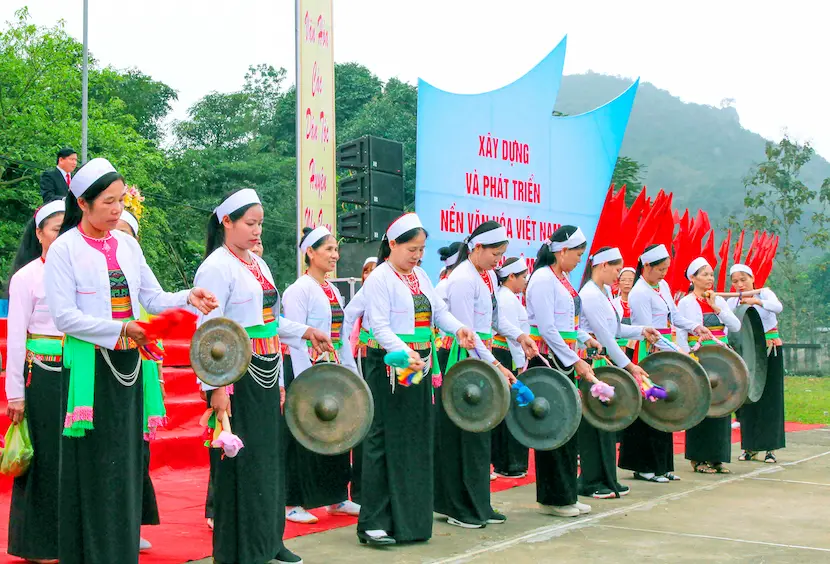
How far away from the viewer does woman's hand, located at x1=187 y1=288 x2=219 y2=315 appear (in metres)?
3.76

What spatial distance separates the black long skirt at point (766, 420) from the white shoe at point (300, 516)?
4573 mm

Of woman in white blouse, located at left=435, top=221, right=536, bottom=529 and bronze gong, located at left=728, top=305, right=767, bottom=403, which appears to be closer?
woman in white blouse, located at left=435, top=221, right=536, bottom=529

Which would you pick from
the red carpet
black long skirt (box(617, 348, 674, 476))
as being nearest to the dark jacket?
the red carpet

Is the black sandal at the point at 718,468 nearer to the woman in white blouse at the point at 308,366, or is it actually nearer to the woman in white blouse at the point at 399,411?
the woman in white blouse at the point at 308,366

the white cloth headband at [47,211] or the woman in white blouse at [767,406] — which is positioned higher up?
the white cloth headband at [47,211]

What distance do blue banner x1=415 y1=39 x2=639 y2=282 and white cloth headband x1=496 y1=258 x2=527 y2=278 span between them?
1350mm

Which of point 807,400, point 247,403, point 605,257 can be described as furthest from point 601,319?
point 807,400

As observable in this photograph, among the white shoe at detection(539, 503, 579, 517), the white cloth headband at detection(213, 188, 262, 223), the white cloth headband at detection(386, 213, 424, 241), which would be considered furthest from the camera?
the white shoe at detection(539, 503, 579, 517)

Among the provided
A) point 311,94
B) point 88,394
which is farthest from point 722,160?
point 88,394

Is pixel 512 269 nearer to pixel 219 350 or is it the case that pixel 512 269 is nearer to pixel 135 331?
pixel 219 350

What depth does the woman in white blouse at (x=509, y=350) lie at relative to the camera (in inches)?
305

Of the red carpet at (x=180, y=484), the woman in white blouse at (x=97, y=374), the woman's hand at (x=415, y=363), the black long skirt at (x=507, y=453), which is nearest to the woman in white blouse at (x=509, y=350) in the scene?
the black long skirt at (x=507, y=453)

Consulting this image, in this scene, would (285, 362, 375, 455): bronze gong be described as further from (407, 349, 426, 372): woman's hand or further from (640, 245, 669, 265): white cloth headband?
(640, 245, 669, 265): white cloth headband

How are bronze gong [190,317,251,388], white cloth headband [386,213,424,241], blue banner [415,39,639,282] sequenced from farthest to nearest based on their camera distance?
blue banner [415,39,639,282]
white cloth headband [386,213,424,241]
bronze gong [190,317,251,388]
